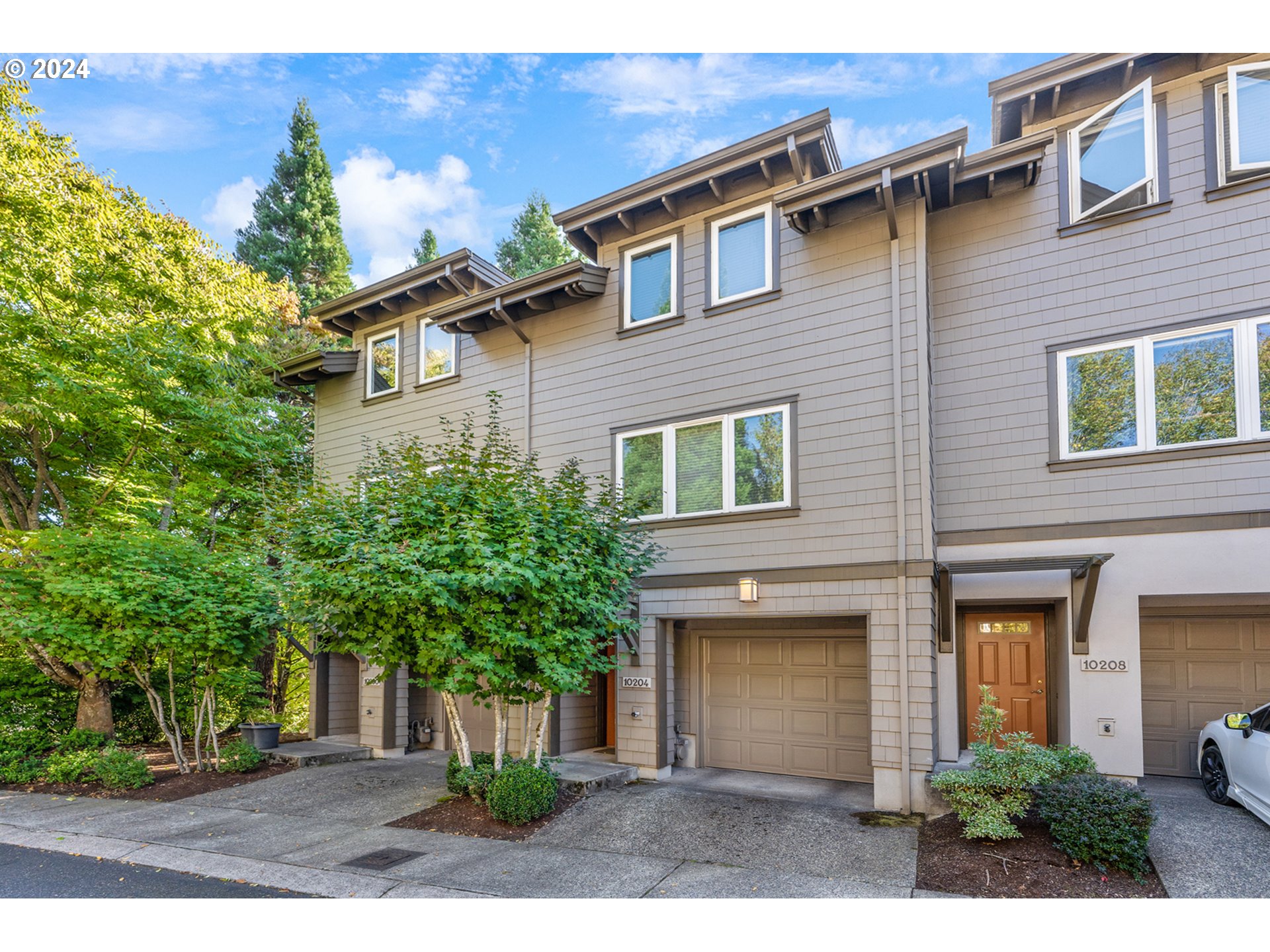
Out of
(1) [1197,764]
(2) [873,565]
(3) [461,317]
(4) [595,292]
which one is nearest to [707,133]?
(4) [595,292]

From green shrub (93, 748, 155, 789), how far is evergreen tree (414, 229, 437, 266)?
2245 centimetres

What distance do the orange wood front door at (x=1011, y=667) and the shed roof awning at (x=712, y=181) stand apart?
608 cm

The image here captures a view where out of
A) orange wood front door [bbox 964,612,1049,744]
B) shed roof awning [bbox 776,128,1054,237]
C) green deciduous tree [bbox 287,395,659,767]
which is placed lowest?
orange wood front door [bbox 964,612,1049,744]

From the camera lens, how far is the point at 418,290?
1368cm

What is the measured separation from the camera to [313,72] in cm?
854

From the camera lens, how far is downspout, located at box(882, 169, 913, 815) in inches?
325

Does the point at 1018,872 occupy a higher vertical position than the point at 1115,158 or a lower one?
lower

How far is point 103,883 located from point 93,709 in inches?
305

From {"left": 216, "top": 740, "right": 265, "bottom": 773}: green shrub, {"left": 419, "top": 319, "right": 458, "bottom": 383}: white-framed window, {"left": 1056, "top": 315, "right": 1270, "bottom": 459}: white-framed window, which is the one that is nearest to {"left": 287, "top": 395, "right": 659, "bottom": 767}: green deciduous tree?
{"left": 216, "top": 740, "right": 265, "bottom": 773}: green shrub

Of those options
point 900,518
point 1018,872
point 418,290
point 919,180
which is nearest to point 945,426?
point 900,518

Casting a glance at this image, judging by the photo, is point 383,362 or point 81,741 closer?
point 81,741

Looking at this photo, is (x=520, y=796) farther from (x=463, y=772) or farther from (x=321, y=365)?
(x=321, y=365)

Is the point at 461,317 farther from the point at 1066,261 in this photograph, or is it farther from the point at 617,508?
the point at 1066,261

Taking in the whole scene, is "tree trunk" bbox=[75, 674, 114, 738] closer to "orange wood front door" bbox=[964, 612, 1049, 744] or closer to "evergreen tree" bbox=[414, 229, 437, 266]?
"orange wood front door" bbox=[964, 612, 1049, 744]
